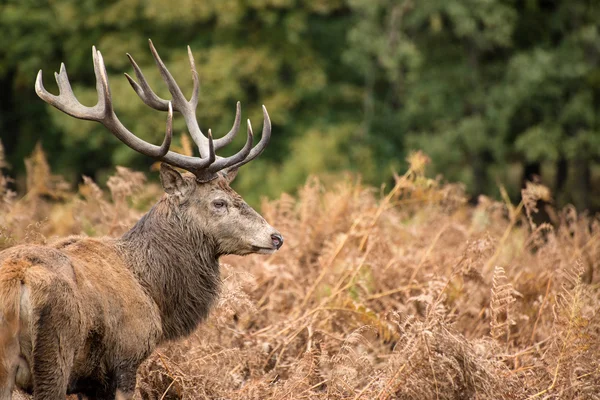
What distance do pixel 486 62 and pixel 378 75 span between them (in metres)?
3.12

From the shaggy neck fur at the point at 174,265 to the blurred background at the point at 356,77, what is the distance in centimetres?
1424

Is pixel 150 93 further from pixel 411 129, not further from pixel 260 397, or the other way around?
pixel 411 129

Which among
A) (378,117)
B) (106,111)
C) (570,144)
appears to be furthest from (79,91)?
(106,111)

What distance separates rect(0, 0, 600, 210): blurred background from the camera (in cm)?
2130

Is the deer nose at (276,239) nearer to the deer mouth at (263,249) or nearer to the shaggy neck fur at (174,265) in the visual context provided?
the deer mouth at (263,249)

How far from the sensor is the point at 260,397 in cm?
616

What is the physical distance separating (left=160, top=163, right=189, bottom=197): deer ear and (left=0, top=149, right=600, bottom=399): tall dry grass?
3.03 ft

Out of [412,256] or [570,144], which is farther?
[570,144]

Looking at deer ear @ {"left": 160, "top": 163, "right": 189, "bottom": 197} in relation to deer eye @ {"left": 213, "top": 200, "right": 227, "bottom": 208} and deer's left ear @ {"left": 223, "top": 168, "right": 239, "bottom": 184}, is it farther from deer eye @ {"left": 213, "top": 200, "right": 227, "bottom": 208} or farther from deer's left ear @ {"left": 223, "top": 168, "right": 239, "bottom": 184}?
deer's left ear @ {"left": 223, "top": 168, "right": 239, "bottom": 184}

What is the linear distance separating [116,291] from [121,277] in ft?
0.65

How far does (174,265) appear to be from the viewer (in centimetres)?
606

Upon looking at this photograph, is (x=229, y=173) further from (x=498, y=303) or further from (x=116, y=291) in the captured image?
(x=498, y=303)

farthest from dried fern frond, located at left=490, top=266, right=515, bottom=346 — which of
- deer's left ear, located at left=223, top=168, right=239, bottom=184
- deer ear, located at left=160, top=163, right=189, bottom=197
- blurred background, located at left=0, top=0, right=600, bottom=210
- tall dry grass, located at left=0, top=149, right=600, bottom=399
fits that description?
blurred background, located at left=0, top=0, right=600, bottom=210

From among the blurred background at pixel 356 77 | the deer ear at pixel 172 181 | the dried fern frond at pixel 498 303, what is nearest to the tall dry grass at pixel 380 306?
the dried fern frond at pixel 498 303
